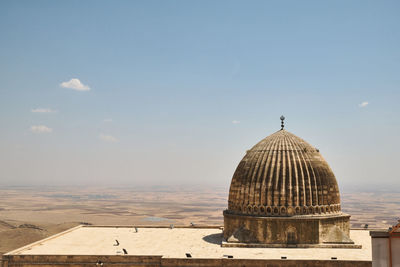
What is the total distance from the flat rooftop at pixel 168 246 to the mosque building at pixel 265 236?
0.19 ft

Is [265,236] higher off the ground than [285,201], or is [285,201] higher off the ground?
[285,201]

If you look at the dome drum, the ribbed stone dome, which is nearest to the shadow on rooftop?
the dome drum

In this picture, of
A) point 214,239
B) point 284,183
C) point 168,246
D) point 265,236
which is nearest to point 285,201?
point 284,183

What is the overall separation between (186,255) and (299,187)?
8.81 m

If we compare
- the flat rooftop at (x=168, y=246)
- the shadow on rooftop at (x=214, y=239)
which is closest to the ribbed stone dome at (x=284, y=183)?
the shadow on rooftop at (x=214, y=239)

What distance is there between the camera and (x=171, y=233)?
34156 millimetres

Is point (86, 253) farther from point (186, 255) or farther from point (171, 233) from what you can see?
point (171, 233)

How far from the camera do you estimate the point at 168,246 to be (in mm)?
28141

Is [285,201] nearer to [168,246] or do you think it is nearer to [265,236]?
[265,236]

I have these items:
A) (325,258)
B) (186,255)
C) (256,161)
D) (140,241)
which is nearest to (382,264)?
(325,258)

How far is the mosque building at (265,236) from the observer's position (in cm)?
2494

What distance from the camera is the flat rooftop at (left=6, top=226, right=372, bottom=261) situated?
2544 cm

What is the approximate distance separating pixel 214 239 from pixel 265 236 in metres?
4.66

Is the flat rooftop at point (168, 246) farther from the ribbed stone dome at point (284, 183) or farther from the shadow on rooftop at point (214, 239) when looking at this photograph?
the ribbed stone dome at point (284, 183)
